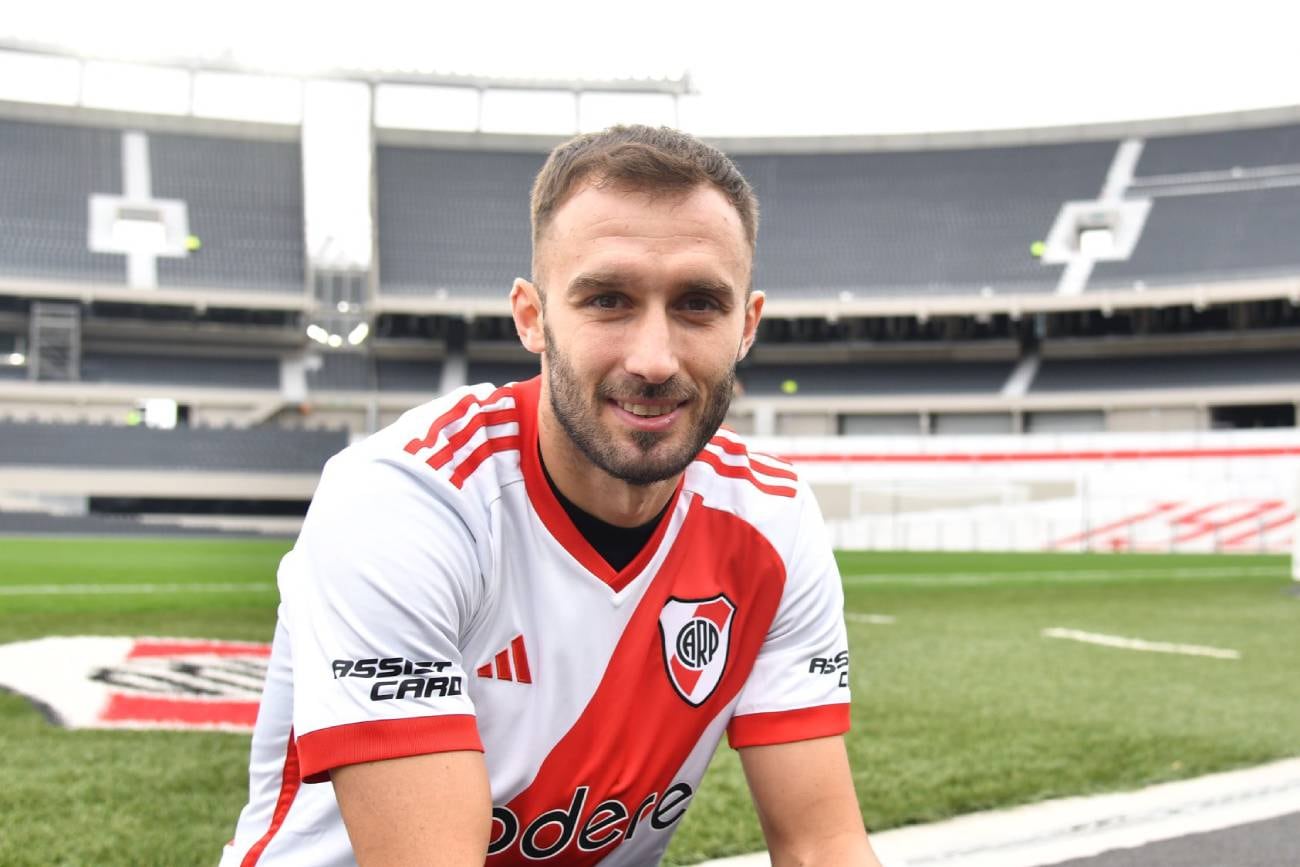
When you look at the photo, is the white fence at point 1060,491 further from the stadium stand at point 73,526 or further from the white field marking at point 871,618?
the white field marking at point 871,618

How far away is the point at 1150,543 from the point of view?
2467 centimetres

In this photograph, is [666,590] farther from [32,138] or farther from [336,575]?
[32,138]

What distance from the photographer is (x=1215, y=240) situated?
36.6 m

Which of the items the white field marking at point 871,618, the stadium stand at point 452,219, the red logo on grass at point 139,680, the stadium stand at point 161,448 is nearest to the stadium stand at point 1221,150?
the stadium stand at point 452,219

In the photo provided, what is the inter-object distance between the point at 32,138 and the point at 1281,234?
40.0 metres

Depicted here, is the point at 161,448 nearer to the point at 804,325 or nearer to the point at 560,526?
the point at 804,325

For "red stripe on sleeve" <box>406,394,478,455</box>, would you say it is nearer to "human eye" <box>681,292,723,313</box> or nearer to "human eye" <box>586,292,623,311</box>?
"human eye" <box>586,292,623,311</box>

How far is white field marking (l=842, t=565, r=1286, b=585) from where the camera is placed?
14461mm

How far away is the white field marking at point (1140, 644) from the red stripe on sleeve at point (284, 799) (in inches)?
274

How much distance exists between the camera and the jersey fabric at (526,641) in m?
1.83

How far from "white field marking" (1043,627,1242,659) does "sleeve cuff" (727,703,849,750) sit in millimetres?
6201

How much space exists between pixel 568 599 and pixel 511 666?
15 cm

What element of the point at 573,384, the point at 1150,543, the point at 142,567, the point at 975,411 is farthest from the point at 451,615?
the point at 975,411

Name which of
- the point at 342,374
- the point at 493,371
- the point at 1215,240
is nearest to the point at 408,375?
the point at 342,374
